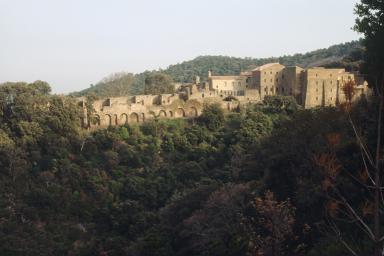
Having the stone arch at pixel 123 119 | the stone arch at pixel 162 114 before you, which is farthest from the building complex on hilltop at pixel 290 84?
the stone arch at pixel 123 119

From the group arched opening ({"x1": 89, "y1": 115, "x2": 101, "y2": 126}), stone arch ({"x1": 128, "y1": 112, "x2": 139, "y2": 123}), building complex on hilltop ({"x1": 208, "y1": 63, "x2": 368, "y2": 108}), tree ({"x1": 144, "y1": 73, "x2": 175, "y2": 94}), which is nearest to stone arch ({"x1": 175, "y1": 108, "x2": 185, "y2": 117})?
stone arch ({"x1": 128, "y1": 112, "x2": 139, "y2": 123})

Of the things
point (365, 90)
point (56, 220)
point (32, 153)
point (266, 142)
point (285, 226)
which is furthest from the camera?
point (365, 90)

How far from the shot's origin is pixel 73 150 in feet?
123

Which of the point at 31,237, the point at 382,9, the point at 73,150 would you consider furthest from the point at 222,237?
the point at 73,150

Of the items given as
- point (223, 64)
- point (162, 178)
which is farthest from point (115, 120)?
point (223, 64)

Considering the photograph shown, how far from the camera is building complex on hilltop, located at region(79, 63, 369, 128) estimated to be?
4172cm

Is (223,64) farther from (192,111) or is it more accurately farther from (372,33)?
(372,33)

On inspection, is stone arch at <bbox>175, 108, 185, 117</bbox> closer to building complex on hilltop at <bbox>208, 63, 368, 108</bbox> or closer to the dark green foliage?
the dark green foliage

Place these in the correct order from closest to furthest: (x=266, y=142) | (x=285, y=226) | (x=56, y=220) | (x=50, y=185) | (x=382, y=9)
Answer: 1. (x=285, y=226)
2. (x=382, y=9)
3. (x=266, y=142)
4. (x=56, y=220)
5. (x=50, y=185)

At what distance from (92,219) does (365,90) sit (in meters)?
21.9

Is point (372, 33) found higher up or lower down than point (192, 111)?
higher up

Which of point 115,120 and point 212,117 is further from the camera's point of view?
point 115,120

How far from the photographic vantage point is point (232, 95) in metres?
46.6

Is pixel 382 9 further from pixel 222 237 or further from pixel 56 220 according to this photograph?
pixel 56 220
